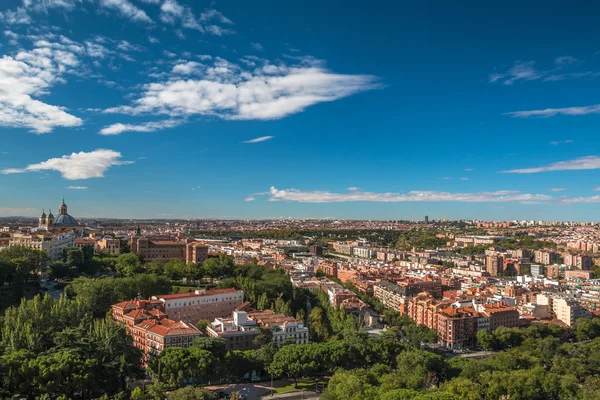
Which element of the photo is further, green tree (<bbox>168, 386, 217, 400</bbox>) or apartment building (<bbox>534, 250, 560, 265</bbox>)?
apartment building (<bbox>534, 250, 560, 265</bbox>)

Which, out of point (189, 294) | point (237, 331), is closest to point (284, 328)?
point (237, 331)

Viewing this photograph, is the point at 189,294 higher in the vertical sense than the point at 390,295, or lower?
higher

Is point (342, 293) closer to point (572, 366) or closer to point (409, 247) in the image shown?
point (572, 366)

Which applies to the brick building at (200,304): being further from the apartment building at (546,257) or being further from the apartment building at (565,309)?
the apartment building at (546,257)

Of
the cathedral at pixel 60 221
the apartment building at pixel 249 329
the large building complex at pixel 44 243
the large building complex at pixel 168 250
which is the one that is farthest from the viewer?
the cathedral at pixel 60 221

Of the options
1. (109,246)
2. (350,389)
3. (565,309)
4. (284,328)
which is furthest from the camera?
(109,246)

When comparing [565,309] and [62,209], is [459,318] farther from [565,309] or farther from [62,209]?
[62,209]

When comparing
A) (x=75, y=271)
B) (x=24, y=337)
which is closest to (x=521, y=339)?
(x=24, y=337)

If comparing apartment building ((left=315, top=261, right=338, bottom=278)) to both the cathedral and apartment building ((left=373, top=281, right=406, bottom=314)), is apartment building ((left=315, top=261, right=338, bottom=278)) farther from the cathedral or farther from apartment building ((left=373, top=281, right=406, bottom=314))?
the cathedral

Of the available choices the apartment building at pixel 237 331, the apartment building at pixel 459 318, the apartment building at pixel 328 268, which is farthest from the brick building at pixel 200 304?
the apartment building at pixel 328 268

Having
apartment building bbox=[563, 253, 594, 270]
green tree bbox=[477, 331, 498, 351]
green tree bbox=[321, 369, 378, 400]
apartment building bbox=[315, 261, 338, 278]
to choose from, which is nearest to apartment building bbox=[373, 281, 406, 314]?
green tree bbox=[477, 331, 498, 351]

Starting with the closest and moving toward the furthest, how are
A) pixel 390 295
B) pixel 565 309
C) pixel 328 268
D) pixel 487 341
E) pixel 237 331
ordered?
pixel 237 331 → pixel 487 341 → pixel 565 309 → pixel 390 295 → pixel 328 268
